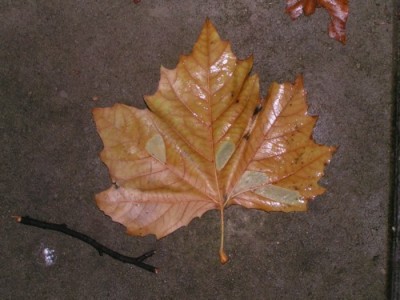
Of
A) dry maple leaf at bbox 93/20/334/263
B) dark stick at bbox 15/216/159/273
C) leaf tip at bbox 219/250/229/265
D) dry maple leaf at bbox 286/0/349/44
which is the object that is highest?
dry maple leaf at bbox 286/0/349/44

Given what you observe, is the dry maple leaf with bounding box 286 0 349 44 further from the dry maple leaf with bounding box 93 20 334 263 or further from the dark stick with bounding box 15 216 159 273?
the dark stick with bounding box 15 216 159 273

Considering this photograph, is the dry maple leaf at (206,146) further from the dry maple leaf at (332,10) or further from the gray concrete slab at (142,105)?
the dry maple leaf at (332,10)

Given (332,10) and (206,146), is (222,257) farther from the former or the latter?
(332,10)

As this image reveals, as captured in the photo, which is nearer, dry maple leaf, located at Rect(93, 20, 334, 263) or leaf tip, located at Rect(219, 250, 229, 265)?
dry maple leaf, located at Rect(93, 20, 334, 263)

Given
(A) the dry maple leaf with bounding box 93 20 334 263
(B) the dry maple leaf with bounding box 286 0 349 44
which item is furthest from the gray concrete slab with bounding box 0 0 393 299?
(A) the dry maple leaf with bounding box 93 20 334 263

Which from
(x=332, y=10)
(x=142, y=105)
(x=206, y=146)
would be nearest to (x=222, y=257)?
(x=206, y=146)

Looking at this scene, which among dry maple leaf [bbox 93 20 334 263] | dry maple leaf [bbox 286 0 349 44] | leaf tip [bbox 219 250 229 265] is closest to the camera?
dry maple leaf [bbox 93 20 334 263]

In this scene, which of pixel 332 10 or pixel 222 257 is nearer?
pixel 222 257
